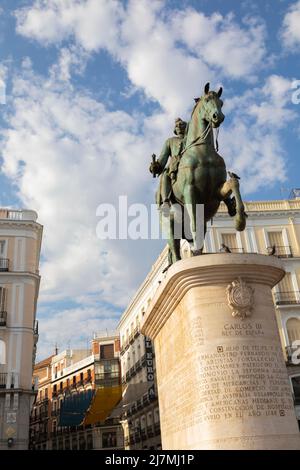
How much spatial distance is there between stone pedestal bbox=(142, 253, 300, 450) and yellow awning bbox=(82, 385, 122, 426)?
3348cm

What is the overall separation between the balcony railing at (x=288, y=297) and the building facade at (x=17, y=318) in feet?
51.9

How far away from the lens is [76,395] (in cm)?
4825

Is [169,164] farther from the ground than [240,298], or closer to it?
farther from the ground

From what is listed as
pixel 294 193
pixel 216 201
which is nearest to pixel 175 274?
pixel 216 201

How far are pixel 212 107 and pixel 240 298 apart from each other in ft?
9.48

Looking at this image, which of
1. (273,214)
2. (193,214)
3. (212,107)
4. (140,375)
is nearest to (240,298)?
(193,214)

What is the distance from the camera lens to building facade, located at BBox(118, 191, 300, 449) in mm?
30327

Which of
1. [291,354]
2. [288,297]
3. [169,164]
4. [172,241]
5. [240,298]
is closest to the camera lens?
[240,298]

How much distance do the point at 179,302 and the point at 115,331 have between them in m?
54.8

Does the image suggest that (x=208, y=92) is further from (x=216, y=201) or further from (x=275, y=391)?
(x=275, y=391)

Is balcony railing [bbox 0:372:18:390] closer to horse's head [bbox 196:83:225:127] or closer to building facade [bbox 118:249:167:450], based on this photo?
building facade [bbox 118:249:167:450]

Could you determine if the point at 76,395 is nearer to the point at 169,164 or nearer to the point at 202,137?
the point at 169,164

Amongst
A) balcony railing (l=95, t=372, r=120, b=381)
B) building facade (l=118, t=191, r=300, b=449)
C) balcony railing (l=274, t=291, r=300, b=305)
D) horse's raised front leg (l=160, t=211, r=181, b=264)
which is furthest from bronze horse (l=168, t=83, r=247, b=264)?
balcony railing (l=95, t=372, r=120, b=381)

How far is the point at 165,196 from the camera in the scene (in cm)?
848
